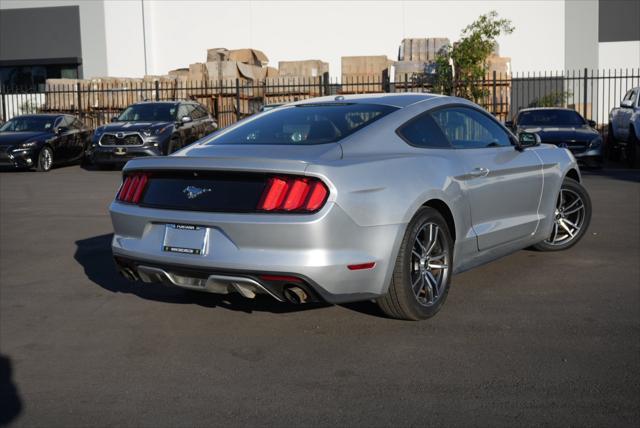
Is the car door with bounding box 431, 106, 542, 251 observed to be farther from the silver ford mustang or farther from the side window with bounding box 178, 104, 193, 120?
the side window with bounding box 178, 104, 193, 120

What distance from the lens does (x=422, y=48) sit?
2944 centimetres

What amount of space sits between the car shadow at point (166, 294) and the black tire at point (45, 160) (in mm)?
12768

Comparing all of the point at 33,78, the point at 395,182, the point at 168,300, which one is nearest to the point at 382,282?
the point at 395,182

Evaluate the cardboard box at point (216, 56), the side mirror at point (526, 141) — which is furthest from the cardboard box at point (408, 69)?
the side mirror at point (526, 141)

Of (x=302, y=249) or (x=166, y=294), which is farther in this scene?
(x=166, y=294)

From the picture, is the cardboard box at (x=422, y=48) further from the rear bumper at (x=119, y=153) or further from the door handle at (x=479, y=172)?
the door handle at (x=479, y=172)

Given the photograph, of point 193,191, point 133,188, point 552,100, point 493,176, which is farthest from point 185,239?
point 552,100

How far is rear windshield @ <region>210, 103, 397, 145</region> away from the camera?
5.70 metres

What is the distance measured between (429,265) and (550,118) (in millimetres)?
13610

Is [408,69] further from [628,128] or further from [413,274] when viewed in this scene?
[413,274]

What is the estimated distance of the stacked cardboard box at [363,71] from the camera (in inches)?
1068

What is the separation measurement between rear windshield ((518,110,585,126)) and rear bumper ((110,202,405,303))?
13.8 m

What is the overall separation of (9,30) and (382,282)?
36121 millimetres

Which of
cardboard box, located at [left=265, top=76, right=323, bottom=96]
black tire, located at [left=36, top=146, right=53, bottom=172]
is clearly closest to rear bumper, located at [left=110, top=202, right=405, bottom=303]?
black tire, located at [left=36, top=146, right=53, bottom=172]
